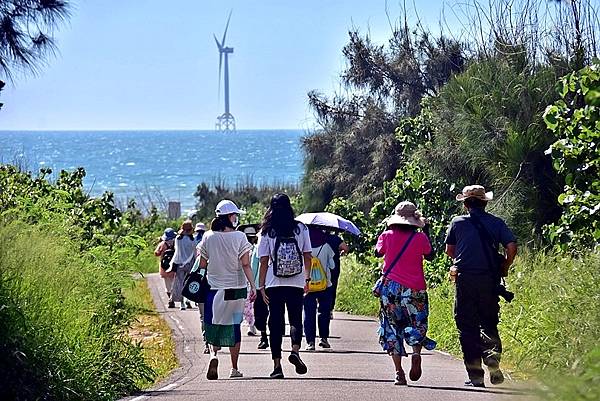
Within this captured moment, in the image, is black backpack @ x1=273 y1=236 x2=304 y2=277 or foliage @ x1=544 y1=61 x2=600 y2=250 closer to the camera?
foliage @ x1=544 y1=61 x2=600 y2=250

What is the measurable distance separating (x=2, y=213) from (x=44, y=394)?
308 cm

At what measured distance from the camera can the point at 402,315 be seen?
12.6m

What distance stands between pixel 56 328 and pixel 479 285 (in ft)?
13.5

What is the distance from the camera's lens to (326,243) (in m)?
17.1

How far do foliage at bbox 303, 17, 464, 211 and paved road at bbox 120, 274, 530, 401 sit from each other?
40.7 ft

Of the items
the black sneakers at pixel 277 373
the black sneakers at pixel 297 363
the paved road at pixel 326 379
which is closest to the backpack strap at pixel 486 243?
the paved road at pixel 326 379

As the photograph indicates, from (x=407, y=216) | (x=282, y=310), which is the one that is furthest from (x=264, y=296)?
(x=407, y=216)

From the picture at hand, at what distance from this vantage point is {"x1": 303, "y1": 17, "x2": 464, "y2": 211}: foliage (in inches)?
1184

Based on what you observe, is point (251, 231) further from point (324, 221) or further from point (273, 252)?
point (273, 252)

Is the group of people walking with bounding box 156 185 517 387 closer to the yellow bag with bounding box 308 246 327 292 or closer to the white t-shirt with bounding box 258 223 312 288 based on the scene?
the white t-shirt with bounding box 258 223 312 288

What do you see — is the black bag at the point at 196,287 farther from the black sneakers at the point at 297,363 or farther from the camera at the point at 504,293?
the camera at the point at 504,293

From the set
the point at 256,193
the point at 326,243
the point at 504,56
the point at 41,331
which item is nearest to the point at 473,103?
the point at 504,56

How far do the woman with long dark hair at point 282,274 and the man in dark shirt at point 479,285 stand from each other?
184 centimetres

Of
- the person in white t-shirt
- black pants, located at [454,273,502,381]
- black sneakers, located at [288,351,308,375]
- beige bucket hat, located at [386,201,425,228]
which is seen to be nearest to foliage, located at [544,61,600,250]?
black pants, located at [454,273,502,381]
